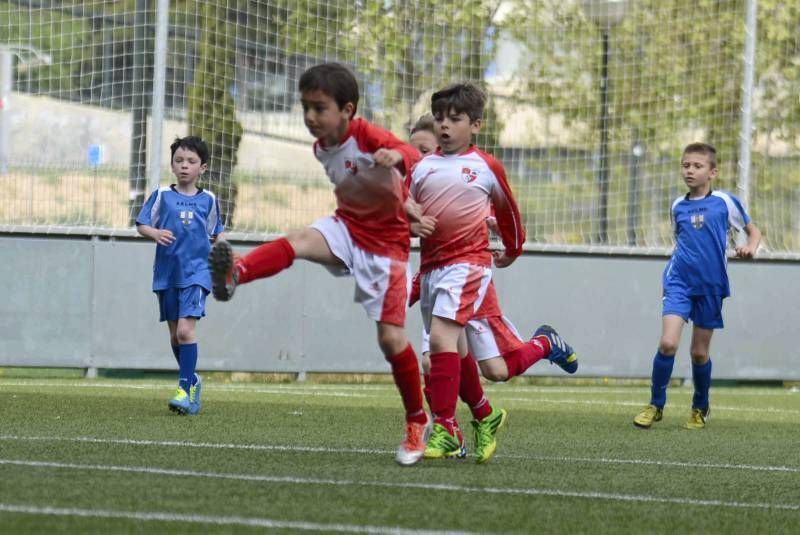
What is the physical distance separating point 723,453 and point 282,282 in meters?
6.96

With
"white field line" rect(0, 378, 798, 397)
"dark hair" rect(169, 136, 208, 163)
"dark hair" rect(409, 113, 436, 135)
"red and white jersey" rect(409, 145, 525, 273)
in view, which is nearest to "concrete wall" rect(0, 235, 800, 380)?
"white field line" rect(0, 378, 798, 397)

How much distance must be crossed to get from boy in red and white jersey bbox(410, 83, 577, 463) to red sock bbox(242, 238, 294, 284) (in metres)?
0.84

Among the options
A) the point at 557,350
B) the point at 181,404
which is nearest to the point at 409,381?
the point at 557,350

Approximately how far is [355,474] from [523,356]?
85.0 inches

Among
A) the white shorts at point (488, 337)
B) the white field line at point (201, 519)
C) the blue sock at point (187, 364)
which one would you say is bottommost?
the white field line at point (201, 519)

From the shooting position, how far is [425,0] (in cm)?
1457

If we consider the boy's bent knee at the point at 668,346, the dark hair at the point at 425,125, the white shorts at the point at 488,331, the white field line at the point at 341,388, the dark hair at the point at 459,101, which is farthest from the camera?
the white field line at the point at 341,388

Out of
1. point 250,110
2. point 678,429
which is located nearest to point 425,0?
point 250,110

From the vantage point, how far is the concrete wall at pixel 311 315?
517 inches

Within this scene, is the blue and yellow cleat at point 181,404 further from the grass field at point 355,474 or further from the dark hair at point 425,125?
the dark hair at point 425,125

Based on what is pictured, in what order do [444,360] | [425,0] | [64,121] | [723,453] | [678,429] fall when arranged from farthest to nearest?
[425,0] → [64,121] → [678,429] → [723,453] → [444,360]

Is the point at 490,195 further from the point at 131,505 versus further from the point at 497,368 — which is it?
the point at 131,505

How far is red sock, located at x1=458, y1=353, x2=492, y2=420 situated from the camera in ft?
22.2

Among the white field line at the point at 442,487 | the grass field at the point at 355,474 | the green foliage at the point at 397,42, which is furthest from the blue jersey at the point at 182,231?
the green foliage at the point at 397,42
